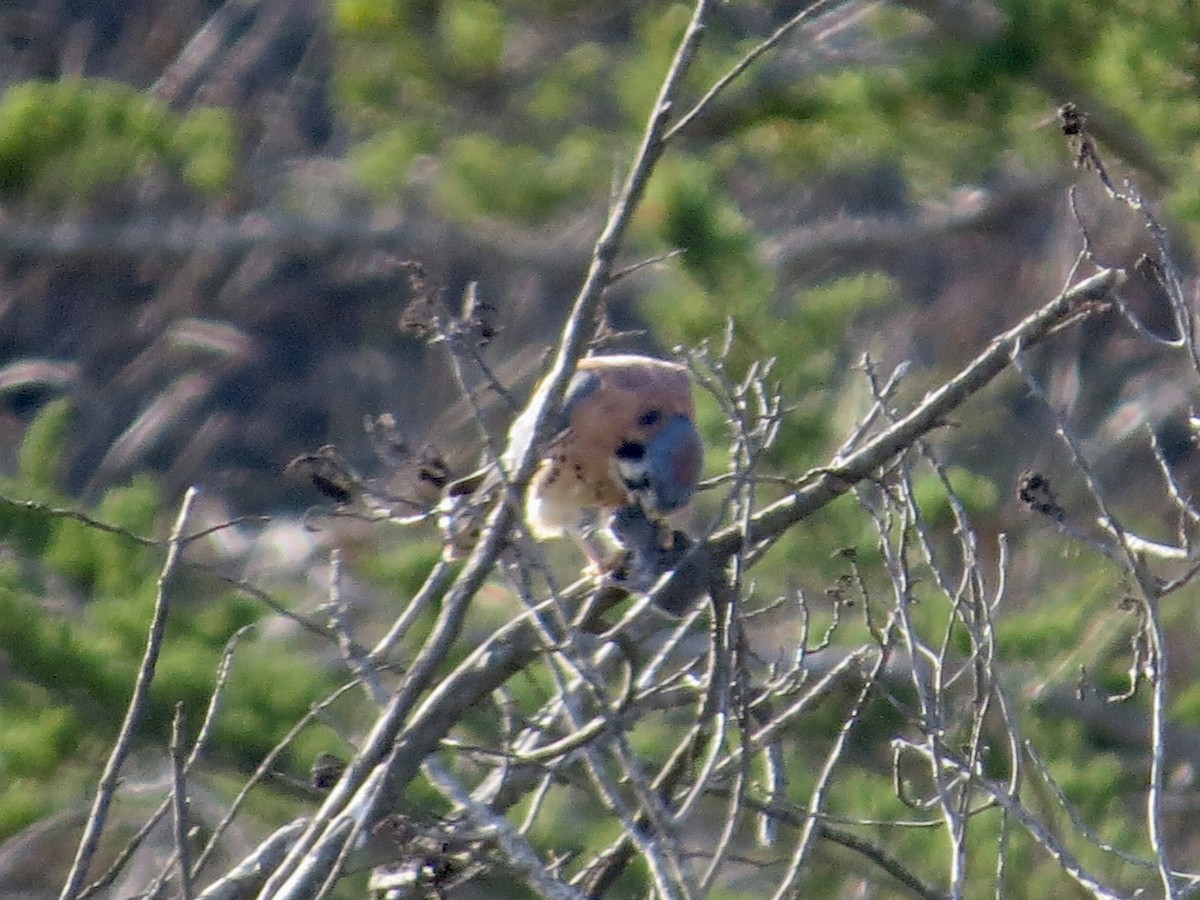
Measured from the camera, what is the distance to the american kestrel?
346cm

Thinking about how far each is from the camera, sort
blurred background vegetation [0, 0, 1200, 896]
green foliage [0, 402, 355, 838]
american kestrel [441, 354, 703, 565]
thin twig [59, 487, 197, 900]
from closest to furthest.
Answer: thin twig [59, 487, 197, 900], american kestrel [441, 354, 703, 565], green foliage [0, 402, 355, 838], blurred background vegetation [0, 0, 1200, 896]

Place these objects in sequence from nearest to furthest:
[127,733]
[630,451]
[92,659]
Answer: [127,733], [630,451], [92,659]

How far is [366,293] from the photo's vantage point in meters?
10.3

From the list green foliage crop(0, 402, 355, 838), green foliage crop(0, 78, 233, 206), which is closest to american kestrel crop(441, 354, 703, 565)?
green foliage crop(0, 402, 355, 838)

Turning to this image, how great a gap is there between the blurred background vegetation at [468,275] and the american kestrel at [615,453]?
290 millimetres

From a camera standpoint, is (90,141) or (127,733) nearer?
(127,733)

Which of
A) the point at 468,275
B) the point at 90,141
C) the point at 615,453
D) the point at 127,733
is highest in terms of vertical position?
the point at 127,733

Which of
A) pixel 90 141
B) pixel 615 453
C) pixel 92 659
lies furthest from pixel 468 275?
pixel 615 453

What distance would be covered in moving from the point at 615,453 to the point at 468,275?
5960mm

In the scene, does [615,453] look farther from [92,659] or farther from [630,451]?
[92,659]

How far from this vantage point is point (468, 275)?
373 inches

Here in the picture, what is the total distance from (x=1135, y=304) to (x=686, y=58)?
24.4 ft

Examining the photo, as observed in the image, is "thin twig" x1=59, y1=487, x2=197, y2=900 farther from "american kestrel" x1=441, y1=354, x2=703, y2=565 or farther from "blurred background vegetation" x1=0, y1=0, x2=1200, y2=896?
"american kestrel" x1=441, y1=354, x2=703, y2=565

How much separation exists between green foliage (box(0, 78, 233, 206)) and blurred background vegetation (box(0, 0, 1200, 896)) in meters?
0.02
